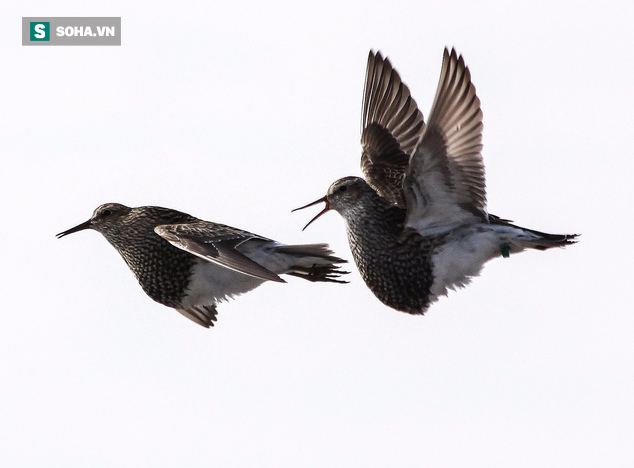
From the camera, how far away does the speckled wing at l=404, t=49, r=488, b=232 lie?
41.8ft

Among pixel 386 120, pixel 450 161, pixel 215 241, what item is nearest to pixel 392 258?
pixel 450 161

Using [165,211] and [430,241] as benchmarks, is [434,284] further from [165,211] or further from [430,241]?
[165,211]

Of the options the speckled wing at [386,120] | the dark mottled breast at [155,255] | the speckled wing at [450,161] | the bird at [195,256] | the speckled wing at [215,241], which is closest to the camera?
the speckled wing at [450,161]

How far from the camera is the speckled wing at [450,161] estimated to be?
12.7 metres

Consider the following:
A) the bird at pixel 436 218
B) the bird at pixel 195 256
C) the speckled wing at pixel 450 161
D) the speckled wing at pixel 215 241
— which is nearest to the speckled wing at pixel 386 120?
the bird at pixel 436 218

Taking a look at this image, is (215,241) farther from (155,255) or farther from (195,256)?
(155,255)

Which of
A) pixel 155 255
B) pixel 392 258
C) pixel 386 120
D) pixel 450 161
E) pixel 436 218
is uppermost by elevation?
pixel 386 120

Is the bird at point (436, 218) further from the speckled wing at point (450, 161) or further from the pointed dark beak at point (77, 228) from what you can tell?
the pointed dark beak at point (77, 228)

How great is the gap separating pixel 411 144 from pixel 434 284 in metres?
2.62

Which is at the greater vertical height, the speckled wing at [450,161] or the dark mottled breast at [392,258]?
the speckled wing at [450,161]

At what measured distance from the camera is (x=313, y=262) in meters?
14.4

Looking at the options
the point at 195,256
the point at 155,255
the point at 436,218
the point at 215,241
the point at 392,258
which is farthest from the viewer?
the point at 155,255

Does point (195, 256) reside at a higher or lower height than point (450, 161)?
lower

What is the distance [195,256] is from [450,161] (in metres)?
3.26
